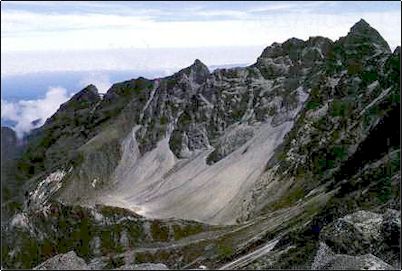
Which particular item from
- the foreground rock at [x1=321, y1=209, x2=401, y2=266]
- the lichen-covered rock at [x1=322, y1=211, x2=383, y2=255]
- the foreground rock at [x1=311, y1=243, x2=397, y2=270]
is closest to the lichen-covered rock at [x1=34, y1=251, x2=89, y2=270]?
the foreground rock at [x1=311, y1=243, x2=397, y2=270]

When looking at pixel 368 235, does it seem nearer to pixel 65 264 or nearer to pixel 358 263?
pixel 358 263

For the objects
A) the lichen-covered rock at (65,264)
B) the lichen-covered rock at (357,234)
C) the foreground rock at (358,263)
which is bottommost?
the lichen-covered rock at (65,264)

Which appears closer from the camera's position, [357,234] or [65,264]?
[65,264]

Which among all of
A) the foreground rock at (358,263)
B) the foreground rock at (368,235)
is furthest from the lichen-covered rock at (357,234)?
the foreground rock at (358,263)

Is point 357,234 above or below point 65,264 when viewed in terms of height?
above

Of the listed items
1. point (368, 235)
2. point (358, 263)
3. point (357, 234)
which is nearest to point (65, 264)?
point (358, 263)

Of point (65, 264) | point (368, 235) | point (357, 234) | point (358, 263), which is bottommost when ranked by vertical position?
point (65, 264)

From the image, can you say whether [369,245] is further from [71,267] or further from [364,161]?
[364,161]

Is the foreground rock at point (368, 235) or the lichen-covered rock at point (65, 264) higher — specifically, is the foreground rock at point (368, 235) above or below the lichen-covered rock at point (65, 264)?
above

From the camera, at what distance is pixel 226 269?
141m

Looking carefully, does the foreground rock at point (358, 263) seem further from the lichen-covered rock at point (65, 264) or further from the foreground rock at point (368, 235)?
the lichen-covered rock at point (65, 264)

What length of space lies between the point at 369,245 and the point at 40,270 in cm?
2308

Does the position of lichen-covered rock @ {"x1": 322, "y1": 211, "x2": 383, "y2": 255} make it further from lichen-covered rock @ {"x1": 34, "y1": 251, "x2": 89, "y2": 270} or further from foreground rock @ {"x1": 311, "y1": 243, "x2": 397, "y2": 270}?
lichen-covered rock @ {"x1": 34, "y1": 251, "x2": 89, "y2": 270}

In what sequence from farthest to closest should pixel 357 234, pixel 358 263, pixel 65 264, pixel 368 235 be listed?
pixel 357 234
pixel 368 235
pixel 65 264
pixel 358 263
